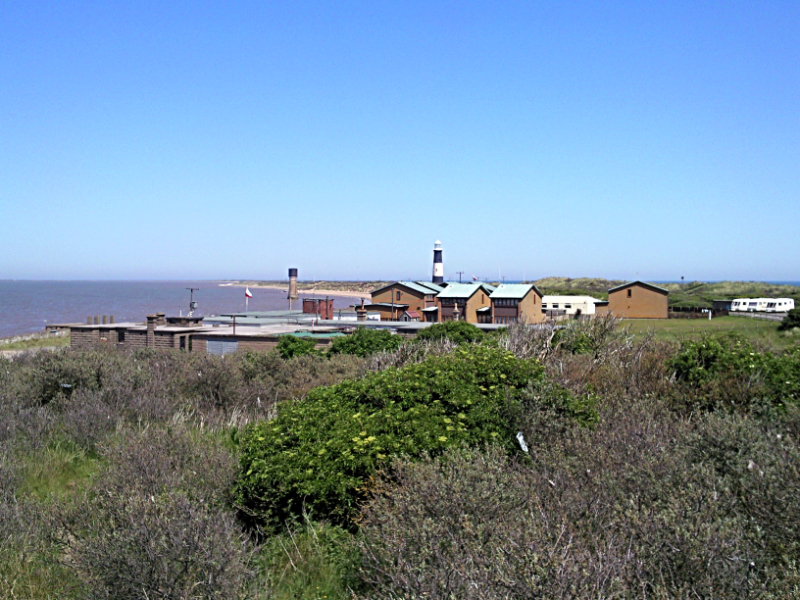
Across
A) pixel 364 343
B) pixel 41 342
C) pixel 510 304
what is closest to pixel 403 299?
pixel 510 304

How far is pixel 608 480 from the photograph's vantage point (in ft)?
14.4

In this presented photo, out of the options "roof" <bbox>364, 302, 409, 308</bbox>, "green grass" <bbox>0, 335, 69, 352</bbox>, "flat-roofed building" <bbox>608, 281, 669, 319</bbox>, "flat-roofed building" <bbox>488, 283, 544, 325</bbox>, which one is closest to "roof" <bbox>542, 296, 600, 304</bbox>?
"flat-roofed building" <bbox>608, 281, 669, 319</bbox>

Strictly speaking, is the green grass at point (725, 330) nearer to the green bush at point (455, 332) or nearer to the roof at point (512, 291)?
the green bush at point (455, 332)

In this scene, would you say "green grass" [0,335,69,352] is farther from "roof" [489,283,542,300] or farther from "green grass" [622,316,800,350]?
"green grass" [622,316,800,350]

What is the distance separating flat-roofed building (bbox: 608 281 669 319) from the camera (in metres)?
55.5

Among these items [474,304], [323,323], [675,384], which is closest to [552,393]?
[675,384]

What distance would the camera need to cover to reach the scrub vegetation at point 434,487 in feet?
10.8

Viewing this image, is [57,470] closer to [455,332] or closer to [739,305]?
[455,332]

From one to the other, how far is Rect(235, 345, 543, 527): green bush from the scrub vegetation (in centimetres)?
2

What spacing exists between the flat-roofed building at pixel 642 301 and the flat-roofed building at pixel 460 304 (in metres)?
13.1

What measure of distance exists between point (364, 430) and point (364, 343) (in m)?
11.4

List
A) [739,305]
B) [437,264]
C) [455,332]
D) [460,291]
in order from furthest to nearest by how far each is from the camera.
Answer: [437,264]
[739,305]
[460,291]
[455,332]

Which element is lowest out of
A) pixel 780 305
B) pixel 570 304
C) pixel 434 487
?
pixel 780 305

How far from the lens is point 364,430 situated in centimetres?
636
